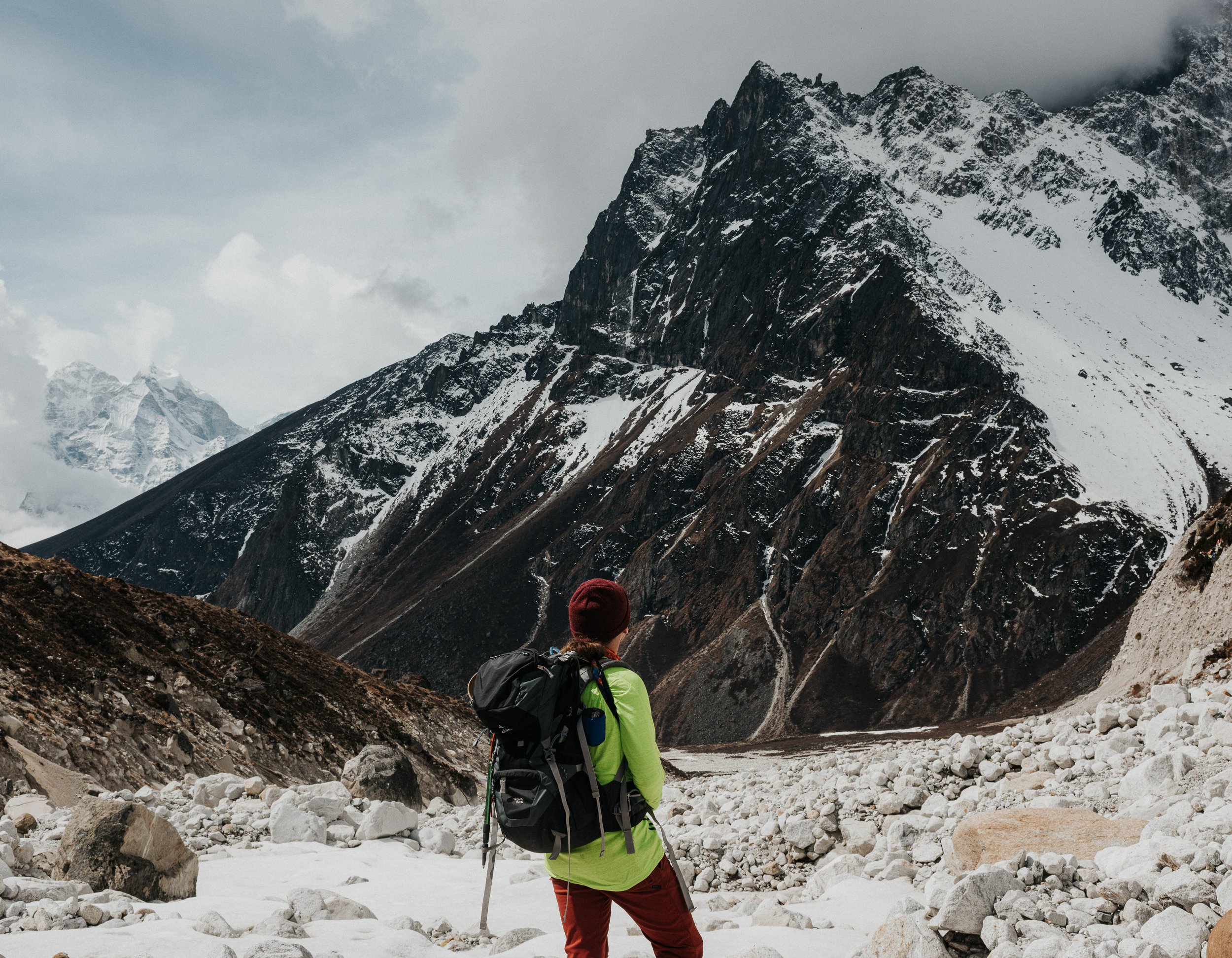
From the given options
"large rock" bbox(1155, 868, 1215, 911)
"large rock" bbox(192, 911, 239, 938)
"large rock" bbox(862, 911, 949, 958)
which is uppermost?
"large rock" bbox(1155, 868, 1215, 911)

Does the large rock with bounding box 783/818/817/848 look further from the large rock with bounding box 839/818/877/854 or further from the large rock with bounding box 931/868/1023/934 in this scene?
the large rock with bounding box 931/868/1023/934

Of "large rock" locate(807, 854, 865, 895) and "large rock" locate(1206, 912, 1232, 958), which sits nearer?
"large rock" locate(1206, 912, 1232, 958)

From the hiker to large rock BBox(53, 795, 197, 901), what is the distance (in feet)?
16.0

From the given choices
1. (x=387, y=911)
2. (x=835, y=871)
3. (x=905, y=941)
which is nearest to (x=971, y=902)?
(x=905, y=941)

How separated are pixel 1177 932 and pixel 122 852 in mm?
8275

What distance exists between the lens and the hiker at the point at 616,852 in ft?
16.5

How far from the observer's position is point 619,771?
507cm

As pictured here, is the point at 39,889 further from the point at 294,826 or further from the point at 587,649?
the point at 294,826

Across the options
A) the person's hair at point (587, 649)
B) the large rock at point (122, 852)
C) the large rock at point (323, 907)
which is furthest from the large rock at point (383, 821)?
the person's hair at point (587, 649)

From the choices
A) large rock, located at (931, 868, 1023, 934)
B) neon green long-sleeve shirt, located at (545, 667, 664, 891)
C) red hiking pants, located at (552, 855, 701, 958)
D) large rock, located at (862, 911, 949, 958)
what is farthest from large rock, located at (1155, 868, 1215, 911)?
neon green long-sleeve shirt, located at (545, 667, 664, 891)

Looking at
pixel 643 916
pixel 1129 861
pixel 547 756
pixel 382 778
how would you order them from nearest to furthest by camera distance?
pixel 547 756, pixel 643 916, pixel 1129 861, pixel 382 778

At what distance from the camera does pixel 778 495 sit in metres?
168

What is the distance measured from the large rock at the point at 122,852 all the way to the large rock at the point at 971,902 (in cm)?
680

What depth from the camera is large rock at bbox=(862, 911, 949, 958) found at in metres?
5.55
